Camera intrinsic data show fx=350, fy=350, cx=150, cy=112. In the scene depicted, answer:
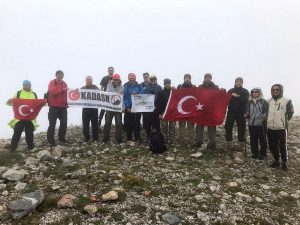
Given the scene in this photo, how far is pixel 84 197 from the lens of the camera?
10.1m

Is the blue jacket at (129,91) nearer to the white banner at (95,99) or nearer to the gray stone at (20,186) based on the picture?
the white banner at (95,99)

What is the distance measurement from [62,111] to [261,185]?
9.07m

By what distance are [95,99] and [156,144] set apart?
3.67 meters

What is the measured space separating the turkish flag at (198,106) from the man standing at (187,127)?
0.50 metres

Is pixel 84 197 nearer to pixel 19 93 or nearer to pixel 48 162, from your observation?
pixel 48 162

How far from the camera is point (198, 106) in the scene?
14969mm

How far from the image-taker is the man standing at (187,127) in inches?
608

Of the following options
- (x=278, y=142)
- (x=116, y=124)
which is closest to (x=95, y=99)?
(x=116, y=124)

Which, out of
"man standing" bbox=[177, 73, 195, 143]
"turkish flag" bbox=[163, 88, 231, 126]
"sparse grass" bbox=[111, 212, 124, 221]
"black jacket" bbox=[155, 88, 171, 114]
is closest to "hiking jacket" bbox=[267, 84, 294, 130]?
"turkish flag" bbox=[163, 88, 231, 126]

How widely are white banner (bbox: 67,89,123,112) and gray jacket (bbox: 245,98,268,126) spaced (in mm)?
5605

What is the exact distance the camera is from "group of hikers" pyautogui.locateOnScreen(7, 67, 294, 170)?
13.4m

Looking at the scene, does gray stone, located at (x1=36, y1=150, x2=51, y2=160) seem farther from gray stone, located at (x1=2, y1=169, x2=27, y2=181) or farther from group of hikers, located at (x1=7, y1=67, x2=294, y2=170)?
gray stone, located at (x1=2, y1=169, x2=27, y2=181)

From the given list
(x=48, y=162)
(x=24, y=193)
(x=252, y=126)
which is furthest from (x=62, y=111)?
(x=252, y=126)

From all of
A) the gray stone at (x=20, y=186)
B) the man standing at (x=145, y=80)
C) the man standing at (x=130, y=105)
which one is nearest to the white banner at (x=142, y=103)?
the man standing at (x=130, y=105)
